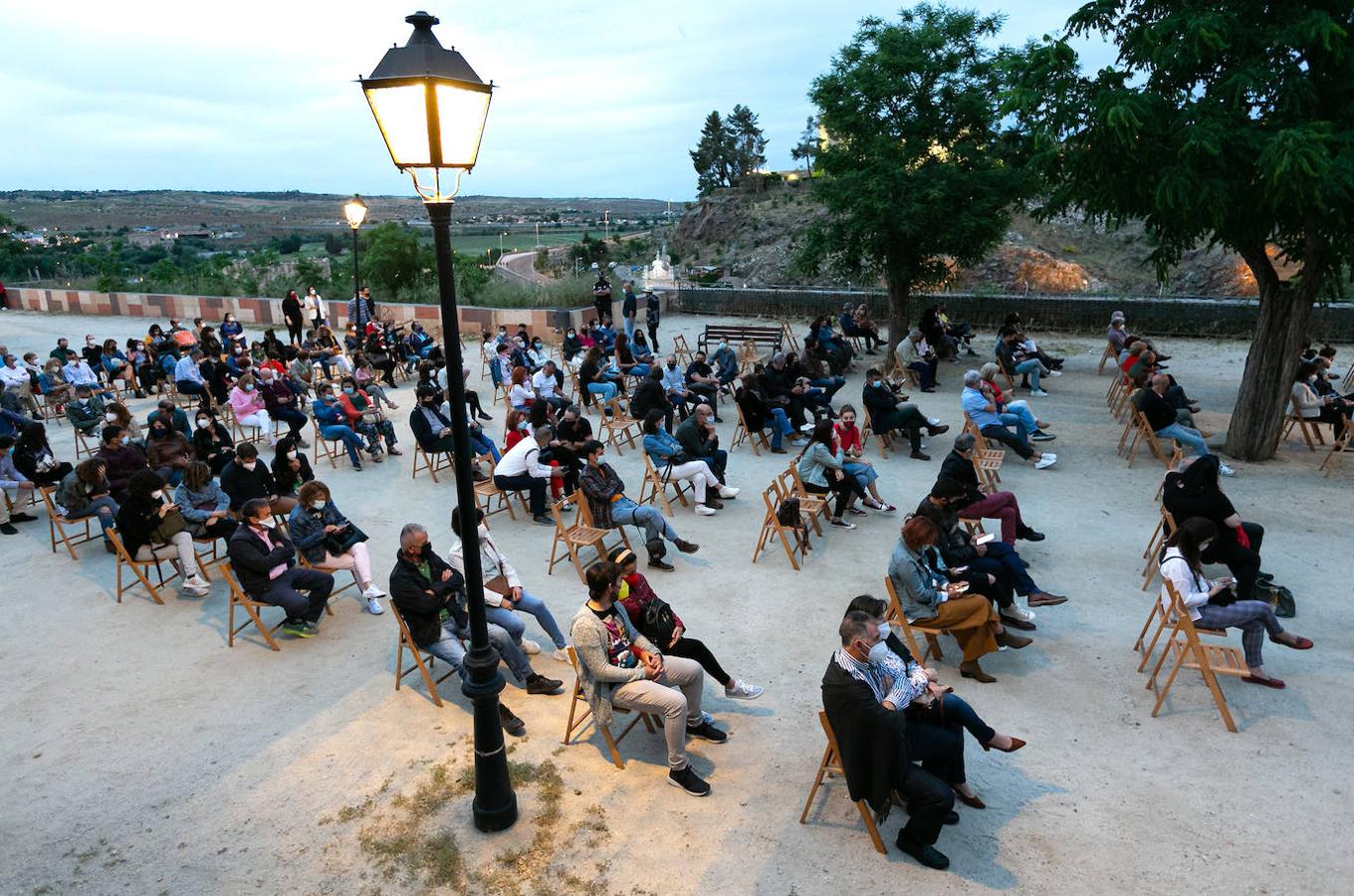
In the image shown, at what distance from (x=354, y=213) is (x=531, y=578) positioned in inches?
467

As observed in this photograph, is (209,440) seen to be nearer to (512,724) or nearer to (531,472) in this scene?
(531,472)

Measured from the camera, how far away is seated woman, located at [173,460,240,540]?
26.4 ft

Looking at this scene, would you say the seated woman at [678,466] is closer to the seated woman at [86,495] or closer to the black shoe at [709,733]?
the black shoe at [709,733]

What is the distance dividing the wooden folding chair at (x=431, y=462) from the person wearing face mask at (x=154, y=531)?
3.49m

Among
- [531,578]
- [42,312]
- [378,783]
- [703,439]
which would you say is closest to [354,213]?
[703,439]

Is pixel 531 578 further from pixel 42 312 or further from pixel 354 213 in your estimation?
pixel 42 312

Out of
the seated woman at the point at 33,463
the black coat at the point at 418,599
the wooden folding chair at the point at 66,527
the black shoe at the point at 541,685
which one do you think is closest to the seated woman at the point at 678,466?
the black shoe at the point at 541,685

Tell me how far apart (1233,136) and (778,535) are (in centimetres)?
669

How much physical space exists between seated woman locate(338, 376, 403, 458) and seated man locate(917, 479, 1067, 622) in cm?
813

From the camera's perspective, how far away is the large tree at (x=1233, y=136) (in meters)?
9.22

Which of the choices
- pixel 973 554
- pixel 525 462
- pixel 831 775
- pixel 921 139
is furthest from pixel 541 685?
pixel 921 139

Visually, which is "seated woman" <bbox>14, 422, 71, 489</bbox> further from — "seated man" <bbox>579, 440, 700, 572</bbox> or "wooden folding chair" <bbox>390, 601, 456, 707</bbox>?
"seated man" <bbox>579, 440, 700, 572</bbox>

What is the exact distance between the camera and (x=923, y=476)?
35.7ft

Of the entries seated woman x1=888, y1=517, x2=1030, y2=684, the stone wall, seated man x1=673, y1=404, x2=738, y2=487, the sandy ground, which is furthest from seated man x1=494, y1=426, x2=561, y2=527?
the stone wall
